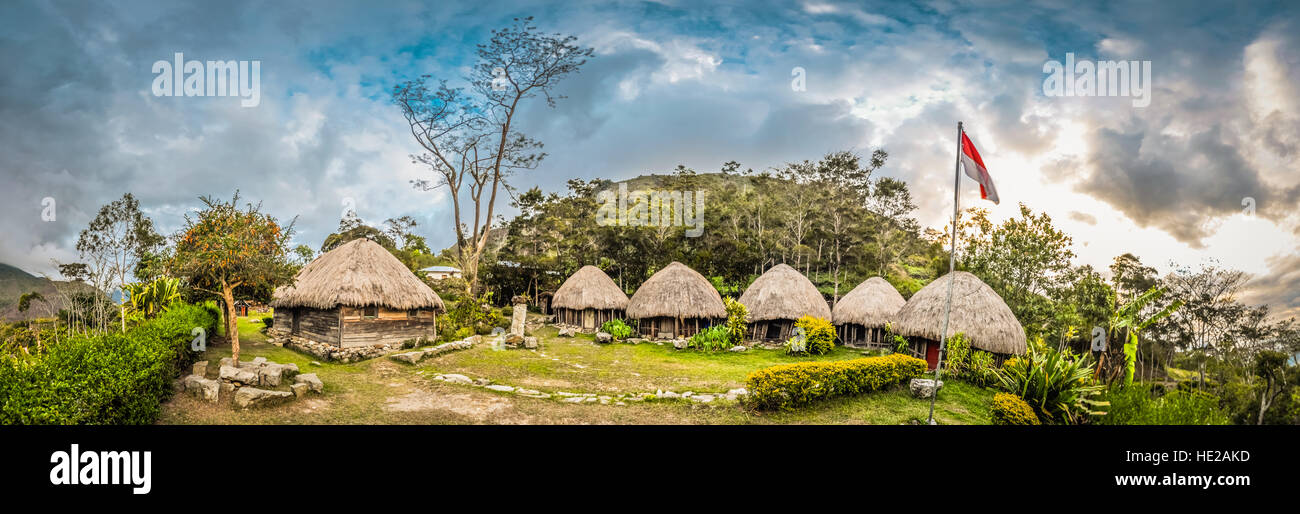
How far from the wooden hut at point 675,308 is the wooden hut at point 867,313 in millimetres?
4390

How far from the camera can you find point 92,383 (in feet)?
15.8

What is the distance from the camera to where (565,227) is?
94.5ft

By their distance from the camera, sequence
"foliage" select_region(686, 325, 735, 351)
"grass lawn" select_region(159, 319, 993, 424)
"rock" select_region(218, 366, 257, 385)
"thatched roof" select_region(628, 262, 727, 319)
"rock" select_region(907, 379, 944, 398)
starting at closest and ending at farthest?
1. "grass lawn" select_region(159, 319, 993, 424)
2. "rock" select_region(218, 366, 257, 385)
3. "rock" select_region(907, 379, 944, 398)
4. "foliage" select_region(686, 325, 735, 351)
5. "thatched roof" select_region(628, 262, 727, 319)

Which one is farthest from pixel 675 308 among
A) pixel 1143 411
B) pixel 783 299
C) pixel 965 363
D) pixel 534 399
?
pixel 1143 411

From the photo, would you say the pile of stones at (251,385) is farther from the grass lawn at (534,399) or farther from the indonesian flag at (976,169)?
the indonesian flag at (976,169)

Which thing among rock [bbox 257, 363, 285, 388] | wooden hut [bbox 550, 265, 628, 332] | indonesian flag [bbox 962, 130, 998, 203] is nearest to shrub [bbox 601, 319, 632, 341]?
wooden hut [bbox 550, 265, 628, 332]

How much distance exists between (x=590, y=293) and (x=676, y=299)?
4.25 metres

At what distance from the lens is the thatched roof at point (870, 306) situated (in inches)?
663

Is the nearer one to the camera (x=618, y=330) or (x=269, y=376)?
(x=269, y=376)

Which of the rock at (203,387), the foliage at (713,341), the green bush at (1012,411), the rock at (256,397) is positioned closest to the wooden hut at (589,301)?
the foliage at (713,341)

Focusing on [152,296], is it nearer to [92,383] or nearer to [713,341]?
[92,383]

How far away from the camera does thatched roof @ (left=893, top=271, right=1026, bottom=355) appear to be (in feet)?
40.1

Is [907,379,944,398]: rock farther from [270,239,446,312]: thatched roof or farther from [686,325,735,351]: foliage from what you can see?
[270,239,446,312]: thatched roof
